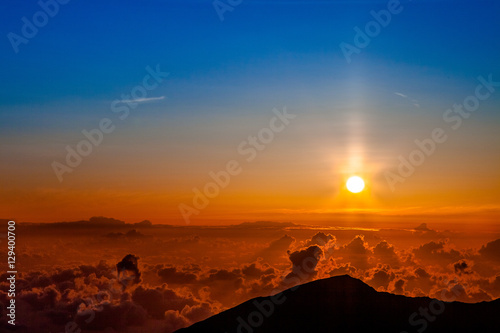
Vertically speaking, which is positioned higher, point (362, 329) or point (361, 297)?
point (361, 297)

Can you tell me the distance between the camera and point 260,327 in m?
200

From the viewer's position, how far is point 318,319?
19450 centimetres

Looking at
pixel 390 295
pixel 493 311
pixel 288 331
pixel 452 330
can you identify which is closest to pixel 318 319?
pixel 288 331

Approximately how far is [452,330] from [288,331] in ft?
176

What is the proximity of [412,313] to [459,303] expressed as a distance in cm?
1761

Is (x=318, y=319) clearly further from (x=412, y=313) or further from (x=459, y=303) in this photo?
(x=459, y=303)

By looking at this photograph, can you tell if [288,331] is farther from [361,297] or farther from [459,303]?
[459,303]

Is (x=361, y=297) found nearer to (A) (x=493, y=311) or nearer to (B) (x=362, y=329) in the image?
(B) (x=362, y=329)

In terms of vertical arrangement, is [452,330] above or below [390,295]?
below

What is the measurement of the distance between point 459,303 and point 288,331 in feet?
190

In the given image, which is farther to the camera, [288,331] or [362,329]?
[288,331]

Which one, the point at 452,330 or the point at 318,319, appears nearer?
the point at 452,330

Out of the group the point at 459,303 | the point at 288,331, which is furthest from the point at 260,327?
the point at 459,303

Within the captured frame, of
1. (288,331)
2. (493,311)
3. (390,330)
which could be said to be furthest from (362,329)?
(493,311)
